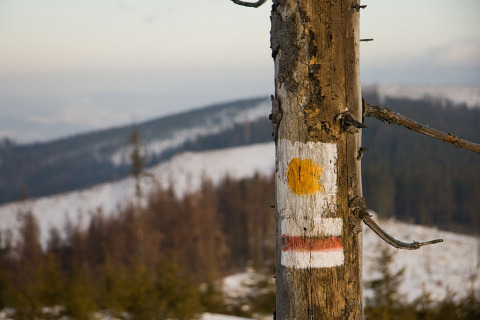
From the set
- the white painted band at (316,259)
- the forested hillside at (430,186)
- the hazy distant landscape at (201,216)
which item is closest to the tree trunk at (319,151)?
the white painted band at (316,259)

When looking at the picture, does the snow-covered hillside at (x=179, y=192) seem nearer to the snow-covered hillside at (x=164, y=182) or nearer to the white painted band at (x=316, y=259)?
the snow-covered hillside at (x=164, y=182)

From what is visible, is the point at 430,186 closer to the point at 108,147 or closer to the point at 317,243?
the point at 317,243

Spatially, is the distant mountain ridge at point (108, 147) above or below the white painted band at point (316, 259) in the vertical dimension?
below

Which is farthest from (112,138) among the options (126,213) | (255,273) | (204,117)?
(255,273)

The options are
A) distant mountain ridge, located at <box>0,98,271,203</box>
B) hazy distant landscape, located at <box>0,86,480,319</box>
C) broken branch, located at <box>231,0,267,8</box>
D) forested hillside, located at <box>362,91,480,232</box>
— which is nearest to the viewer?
broken branch, located at <box>231,0,267,8</box>

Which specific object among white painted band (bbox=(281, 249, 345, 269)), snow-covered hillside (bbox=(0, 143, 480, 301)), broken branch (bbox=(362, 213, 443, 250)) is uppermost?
broken branch (bbox=(362, 213, 443, 250))

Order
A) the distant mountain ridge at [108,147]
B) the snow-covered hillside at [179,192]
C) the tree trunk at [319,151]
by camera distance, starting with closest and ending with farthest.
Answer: the tree trunk at [319,151] < the snow-covered hillside at [179,192] < the distant mountain ridge at [108,147]

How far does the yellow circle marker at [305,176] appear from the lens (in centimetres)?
192

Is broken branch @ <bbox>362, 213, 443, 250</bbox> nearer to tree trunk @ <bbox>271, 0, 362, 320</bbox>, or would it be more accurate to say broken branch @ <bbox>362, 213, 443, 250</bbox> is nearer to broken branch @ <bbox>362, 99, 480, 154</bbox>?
tree trunk @ <bbox>271, 0, 362, 320</bbox>

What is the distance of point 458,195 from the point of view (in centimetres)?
6344

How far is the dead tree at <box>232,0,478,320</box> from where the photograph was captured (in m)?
1.91

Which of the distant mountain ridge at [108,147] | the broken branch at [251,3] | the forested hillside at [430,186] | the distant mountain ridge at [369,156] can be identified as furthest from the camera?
the distant mountain ridge at [108,147]

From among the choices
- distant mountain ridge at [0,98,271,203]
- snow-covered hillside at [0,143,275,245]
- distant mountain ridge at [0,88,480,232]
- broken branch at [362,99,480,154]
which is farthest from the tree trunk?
distant mountain ridge at [0,98,271,203]

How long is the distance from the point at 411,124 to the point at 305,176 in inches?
24.3
